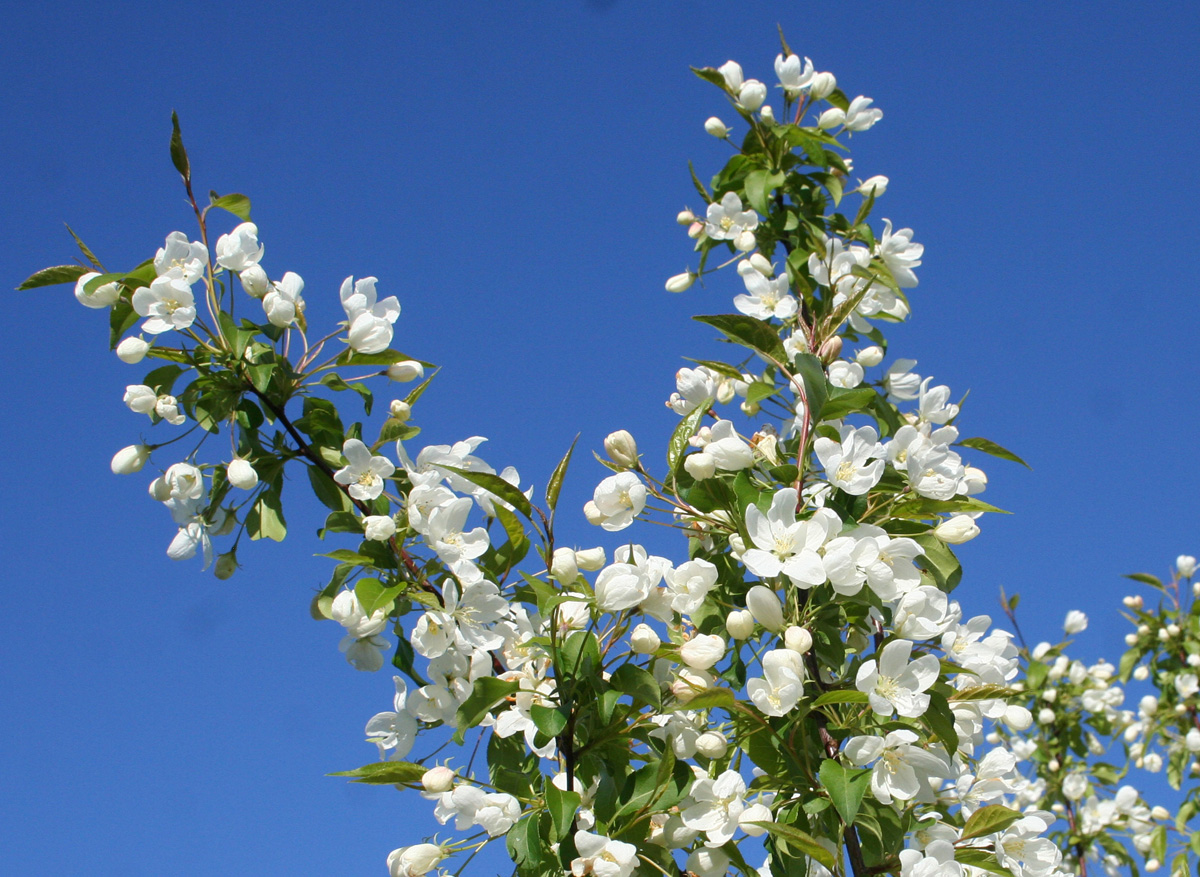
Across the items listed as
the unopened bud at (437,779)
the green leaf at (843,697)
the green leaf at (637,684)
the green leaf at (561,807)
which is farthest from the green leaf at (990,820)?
the unopened bud at (437,779)

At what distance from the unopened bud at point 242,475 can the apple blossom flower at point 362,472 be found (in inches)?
7.3

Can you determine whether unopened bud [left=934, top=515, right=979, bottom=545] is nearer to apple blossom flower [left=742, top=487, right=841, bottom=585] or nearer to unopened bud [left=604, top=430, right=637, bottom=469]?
apple blossom flower [left=742, top=487, right=841, bottom=585]

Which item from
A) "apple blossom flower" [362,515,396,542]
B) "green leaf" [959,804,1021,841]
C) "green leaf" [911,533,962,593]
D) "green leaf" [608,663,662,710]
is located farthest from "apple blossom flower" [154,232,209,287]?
"green leaf" [959,804,1021,841]

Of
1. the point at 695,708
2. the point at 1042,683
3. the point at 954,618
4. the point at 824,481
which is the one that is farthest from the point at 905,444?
the point at 1042,683

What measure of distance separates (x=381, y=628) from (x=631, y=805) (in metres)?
0.60

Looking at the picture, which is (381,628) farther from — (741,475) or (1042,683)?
(1042,683)

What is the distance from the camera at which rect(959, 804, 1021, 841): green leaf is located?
187cm

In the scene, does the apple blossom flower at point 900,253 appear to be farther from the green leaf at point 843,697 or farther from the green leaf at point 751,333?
the green leaf at point 843,697

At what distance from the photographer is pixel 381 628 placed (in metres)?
1.94

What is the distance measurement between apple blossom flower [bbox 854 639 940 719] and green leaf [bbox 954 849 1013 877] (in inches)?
12.4

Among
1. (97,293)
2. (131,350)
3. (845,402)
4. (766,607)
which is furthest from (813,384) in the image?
(97,293)

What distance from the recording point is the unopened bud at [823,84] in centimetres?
347

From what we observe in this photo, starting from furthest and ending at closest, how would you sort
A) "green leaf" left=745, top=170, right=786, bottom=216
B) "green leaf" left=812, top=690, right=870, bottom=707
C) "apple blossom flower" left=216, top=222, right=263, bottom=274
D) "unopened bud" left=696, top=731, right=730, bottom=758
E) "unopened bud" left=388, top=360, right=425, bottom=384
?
1. "green leaf" left=745, top=170, right=786, bottom=216
2. "unopened bud" left=388, top=360, right=425, bottom=384
3. "apple blossom flower" left=216, top=222, right=263, bottom=274
4. "unopened bud" left=696, top=731, right=730, bottom=758
5. "green leaf" left=812, top=690, right=870, bottom=707

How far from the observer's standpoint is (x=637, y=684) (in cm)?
183
